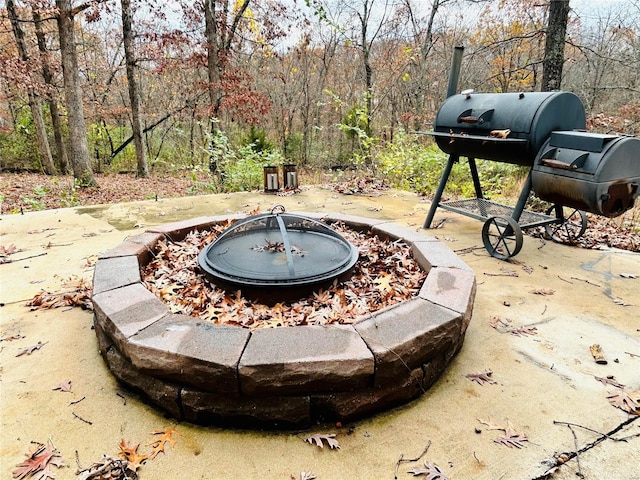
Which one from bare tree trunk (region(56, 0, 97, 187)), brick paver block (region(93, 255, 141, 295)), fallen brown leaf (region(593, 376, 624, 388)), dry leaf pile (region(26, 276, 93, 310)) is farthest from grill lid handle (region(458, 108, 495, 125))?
bare tree trunk (region(56, 0, 97, 187))

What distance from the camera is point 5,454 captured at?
5.29ft

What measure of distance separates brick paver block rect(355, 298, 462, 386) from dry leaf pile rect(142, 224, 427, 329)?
30 centimetres

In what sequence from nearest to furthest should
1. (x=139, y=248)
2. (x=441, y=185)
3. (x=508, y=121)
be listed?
(x=139, y=248) < (x=508, y=121) < (x=441, y=185)

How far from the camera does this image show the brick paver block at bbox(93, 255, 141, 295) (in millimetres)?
2379

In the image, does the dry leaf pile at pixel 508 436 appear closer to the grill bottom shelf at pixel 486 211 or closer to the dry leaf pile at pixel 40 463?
the dry leaf pile at pixel 40 463

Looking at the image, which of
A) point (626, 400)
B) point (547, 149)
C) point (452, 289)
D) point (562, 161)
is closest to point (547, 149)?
point (547, 149)

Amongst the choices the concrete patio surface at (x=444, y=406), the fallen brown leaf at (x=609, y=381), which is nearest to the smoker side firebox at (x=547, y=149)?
the concrete patio surface at (x=444, y=406)

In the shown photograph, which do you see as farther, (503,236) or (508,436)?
(503,236)

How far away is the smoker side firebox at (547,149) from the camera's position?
2998 mm

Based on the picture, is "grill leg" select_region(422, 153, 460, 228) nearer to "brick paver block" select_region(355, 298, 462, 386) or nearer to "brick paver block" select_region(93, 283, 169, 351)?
"brick paver block" select_region(355, 298, 462, 386)

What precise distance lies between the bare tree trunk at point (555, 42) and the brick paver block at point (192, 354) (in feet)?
18.0

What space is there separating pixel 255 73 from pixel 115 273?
1361 centimetres

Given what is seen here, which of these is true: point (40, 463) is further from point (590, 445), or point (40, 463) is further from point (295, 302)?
point (590, 445)

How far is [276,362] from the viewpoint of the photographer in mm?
1688
